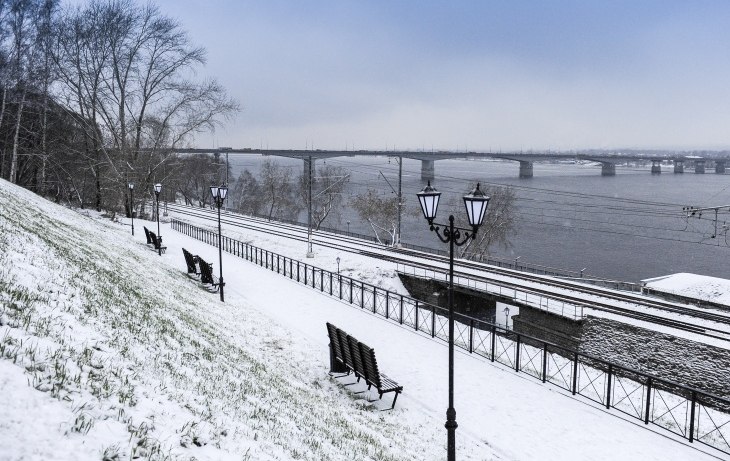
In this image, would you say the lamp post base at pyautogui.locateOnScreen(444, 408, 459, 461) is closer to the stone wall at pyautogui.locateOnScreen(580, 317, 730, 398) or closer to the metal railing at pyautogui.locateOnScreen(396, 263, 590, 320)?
the stone wall at pyautogui.locateOnScreen(580, 317, 730, 398)

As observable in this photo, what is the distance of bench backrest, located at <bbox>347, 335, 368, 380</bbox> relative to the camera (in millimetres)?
9594

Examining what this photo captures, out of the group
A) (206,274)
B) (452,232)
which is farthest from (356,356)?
(206,274)

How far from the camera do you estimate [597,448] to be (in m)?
8.09

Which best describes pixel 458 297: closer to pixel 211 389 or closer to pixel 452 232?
pixel 452 232

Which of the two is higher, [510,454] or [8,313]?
[8,313]

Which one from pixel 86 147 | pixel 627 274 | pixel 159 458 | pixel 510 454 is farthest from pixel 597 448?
pixel 86 147

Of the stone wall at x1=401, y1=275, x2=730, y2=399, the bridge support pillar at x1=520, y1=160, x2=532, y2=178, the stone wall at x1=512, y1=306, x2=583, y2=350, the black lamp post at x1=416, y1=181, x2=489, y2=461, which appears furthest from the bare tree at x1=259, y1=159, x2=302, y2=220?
the black lamp post at x1=416, y1=181, x2=489, y2=461

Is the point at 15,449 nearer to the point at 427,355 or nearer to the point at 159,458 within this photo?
the point at 159,458

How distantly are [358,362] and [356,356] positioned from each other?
12cm

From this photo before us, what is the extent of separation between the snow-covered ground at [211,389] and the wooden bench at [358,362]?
347mm

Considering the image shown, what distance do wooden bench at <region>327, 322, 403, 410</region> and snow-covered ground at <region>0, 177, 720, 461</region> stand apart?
0.35 metres

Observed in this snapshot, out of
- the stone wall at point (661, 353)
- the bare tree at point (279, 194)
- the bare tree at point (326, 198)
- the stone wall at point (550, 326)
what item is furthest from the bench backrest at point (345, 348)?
the bare tree at point (279, 194)

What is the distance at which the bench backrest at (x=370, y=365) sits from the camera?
9.07m

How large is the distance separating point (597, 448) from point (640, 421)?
1681 mm
